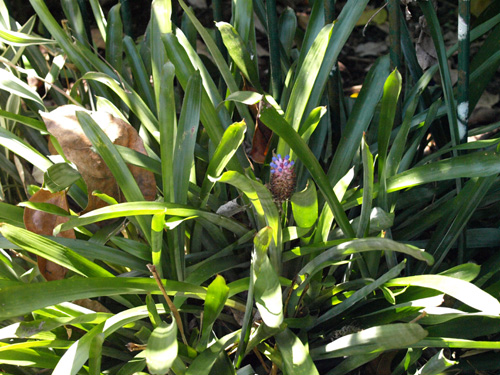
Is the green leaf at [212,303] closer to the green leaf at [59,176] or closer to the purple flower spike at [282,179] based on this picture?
the purple flower spike at [282,179]

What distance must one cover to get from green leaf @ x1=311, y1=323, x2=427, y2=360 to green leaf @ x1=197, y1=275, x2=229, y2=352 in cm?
18

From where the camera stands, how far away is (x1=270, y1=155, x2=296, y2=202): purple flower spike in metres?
0.88

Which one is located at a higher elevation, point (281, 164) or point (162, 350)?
point (281, 164)

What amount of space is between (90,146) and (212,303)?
1.30 ft

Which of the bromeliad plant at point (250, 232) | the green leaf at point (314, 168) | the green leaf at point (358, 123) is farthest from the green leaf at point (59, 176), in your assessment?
the green leaf at point (358, 123)

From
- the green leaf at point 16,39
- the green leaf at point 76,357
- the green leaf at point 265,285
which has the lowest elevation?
the green leaf at point 76,357

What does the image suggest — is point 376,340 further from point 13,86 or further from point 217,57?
point 13,86

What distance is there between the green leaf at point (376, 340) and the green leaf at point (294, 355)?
5cm

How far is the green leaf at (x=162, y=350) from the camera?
662mm

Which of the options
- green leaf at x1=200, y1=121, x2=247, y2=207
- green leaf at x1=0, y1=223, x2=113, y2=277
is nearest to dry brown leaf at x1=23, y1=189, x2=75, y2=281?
green leaf at x1=0, y1=223, x2=113, y2=277

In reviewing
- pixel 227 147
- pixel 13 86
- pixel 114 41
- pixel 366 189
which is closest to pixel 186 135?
pixel 227 147

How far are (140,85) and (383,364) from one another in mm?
769

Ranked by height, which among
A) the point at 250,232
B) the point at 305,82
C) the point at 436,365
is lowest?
the point at 436,365

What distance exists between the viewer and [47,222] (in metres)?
1.03
